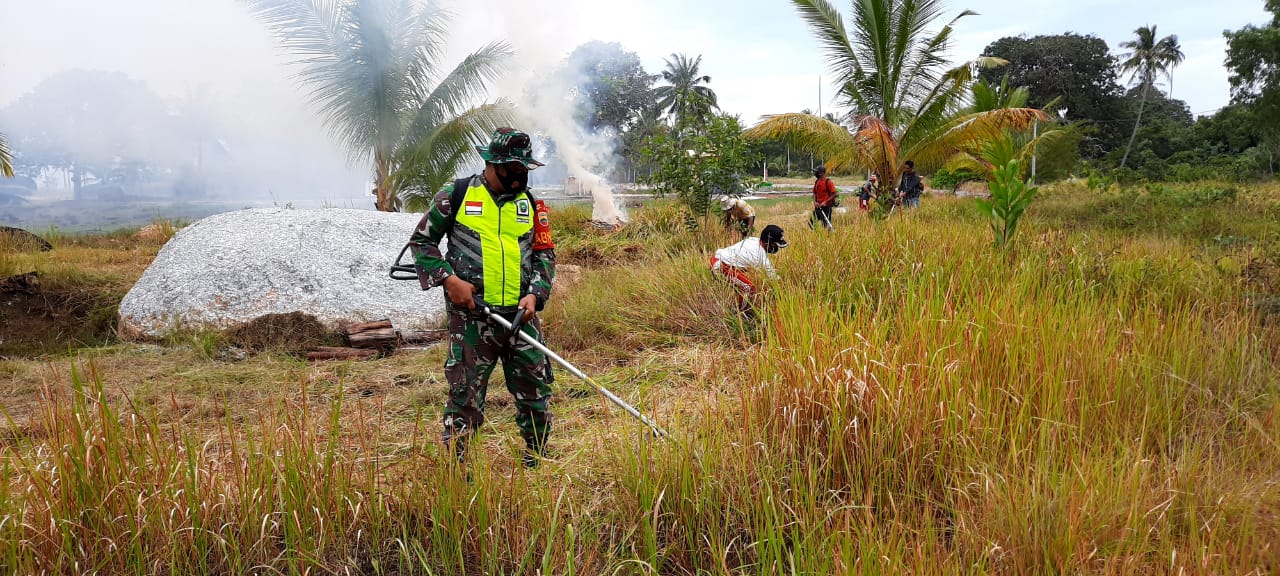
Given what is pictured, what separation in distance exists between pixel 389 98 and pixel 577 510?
11.6m

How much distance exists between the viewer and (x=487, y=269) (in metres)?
3.14

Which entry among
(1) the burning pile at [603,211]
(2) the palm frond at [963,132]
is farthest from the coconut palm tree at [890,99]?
(1) the burning pile at [603,211]

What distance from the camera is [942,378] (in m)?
2.68

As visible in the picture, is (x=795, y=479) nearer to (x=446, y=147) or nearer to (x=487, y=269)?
(x=487, y=269)

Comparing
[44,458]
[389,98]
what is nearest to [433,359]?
[44,458]

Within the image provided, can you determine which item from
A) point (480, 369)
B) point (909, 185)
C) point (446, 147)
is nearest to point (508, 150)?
point (480, 369)

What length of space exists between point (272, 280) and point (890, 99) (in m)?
10.7

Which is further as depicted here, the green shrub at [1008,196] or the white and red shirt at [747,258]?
the green shrub at [1008,196]

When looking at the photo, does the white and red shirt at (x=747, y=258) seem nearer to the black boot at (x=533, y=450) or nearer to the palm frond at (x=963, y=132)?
the black boot at (x=533, y=450)

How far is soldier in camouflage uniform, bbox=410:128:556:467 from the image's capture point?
3.14 m

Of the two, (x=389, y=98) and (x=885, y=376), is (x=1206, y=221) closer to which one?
(x=885, y=376)

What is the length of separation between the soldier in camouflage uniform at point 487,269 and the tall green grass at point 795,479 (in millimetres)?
287

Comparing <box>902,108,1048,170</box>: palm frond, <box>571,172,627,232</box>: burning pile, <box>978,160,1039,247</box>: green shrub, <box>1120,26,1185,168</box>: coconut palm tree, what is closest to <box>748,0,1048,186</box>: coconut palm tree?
<box>902,108,1048,170</box>: palm frond

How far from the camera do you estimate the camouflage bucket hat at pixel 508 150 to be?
3100 mm
